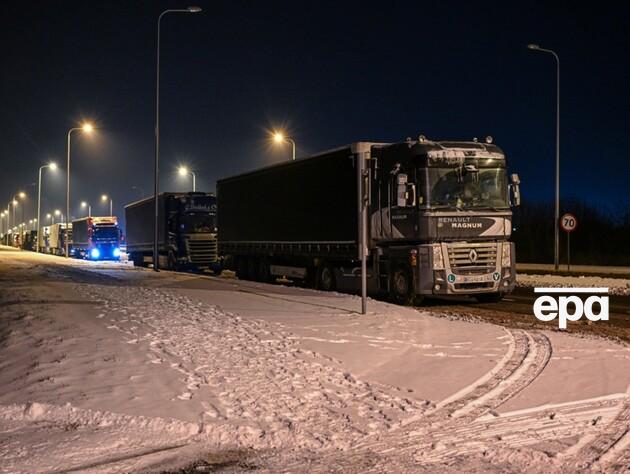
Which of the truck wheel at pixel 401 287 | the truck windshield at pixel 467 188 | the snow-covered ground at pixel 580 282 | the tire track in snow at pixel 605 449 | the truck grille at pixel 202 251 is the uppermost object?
the truck windshield at pixel 467 188

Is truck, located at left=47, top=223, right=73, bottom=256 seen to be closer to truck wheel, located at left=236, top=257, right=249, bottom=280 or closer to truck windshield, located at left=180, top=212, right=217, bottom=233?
truck windshield, located at left=180, top=212, right=217, bottom=233

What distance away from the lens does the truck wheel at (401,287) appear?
1723cm

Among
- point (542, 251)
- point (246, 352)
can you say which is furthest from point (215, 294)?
point (542, 251)

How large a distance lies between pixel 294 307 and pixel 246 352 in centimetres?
565

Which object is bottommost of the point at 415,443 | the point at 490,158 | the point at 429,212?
the point at 415,443

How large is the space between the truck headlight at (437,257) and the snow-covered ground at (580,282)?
785 cm

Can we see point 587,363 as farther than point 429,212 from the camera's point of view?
No

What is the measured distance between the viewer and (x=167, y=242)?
34812 mm

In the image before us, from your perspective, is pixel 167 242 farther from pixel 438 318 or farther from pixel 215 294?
pixel 438 318

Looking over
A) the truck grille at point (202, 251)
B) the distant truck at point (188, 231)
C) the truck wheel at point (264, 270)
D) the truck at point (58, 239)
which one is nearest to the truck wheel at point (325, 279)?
the truck wheel at point (264, 270)

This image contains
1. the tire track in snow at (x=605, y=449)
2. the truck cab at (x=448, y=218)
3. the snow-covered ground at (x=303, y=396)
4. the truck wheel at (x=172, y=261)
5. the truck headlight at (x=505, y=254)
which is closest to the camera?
the tire track in snow at (x=605, y=449)

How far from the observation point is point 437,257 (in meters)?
16.6

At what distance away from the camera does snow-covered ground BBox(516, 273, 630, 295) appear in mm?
23531

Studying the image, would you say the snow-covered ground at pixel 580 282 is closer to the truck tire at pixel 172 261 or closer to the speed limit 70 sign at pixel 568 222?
the speed limit 70 sign at pixel 568 222
